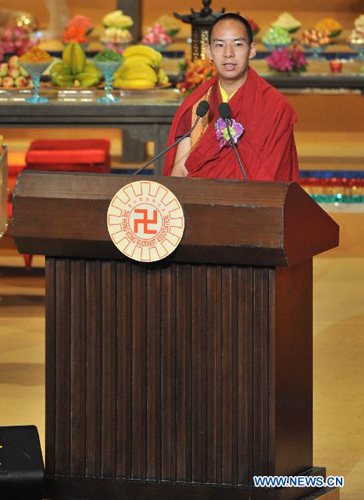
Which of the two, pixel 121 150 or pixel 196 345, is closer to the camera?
pixel 196 345

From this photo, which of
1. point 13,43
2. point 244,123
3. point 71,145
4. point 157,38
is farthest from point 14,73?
point 244,123

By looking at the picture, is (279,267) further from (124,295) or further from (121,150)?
(121,150)

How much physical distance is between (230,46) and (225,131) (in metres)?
0.19

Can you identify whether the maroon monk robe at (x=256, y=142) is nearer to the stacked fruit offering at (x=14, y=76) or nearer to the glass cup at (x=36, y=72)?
the glass cup at (x=36, y=72)

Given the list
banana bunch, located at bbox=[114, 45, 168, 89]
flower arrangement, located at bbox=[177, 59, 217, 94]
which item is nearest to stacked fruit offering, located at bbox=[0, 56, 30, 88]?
banana bunch, located at bbox=[114, 45, 168, 89]

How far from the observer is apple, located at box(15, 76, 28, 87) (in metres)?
5.38

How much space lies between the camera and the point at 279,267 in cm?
258

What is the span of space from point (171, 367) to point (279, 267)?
292 millimetres

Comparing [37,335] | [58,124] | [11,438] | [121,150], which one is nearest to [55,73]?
[58,124]

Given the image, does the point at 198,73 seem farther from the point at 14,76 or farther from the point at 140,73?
the point at 14,76

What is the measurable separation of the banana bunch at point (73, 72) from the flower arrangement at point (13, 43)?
37.4 inches

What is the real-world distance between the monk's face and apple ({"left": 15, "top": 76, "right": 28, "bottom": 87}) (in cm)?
238

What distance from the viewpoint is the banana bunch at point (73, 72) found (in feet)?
17.6

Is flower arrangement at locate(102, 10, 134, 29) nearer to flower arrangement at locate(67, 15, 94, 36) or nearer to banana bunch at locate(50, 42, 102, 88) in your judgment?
flower arrangement at locate(67, 15, 94, 36)
